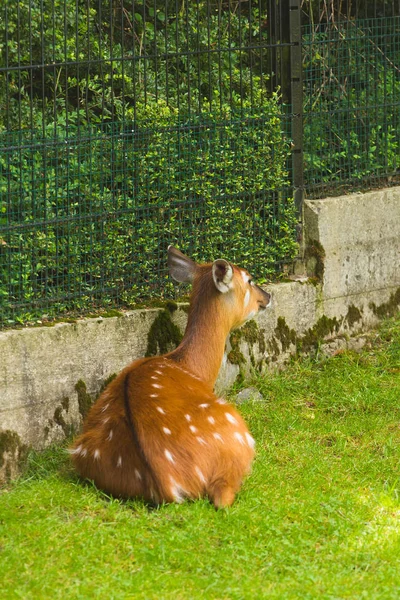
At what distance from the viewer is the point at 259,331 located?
7.16 m

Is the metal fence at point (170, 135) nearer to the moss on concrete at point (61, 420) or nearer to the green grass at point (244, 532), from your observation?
the moss on concrete at point (61, 420)

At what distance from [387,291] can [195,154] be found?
2.06 meters

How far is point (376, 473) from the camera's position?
5.82 meters

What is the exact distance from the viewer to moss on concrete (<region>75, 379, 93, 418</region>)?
6.11m

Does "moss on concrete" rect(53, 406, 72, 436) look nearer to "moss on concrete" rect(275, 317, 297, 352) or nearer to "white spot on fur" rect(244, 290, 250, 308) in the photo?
"white spot on fur" rect(244, 290, 250, 308)

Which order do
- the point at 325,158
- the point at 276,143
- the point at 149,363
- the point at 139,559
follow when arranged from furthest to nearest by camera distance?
the point at 325,158, the point at 276,143, the point at 149,363, the point at 139,559

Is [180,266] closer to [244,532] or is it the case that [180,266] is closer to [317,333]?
[317,333]

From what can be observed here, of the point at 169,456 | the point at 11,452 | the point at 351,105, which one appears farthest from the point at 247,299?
the point at 351,105

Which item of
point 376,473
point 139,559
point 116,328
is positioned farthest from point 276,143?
point 139,559

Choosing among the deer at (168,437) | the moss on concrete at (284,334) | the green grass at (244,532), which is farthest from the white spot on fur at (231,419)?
the moss on concrete at (284,334)

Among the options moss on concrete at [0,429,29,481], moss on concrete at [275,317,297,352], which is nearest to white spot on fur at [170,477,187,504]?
moss on concrete at [0,429,29,481]

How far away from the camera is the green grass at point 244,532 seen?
14.5 feet

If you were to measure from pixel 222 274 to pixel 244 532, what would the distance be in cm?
155

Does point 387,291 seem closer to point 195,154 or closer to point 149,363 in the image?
point 195,154
